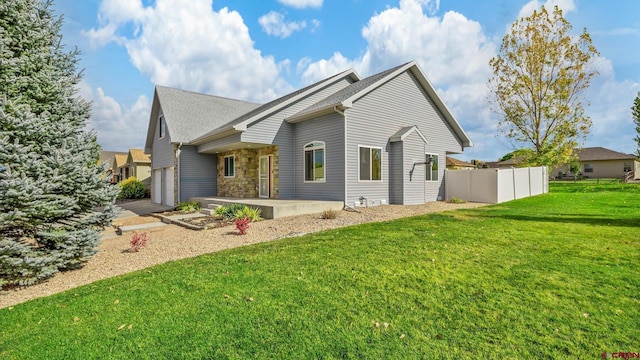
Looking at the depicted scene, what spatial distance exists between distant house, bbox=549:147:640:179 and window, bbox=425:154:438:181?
34.9 m

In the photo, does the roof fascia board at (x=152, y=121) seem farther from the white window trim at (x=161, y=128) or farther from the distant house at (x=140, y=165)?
the distant house at (x=140, y=165)

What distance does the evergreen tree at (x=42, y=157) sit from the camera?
16.2 ft

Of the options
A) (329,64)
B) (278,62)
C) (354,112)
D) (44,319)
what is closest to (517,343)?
(44,319)

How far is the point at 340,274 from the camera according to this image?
4441mm

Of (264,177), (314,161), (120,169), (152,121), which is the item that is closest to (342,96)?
(314,161)

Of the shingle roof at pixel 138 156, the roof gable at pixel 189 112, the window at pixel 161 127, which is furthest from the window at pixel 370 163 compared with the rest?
the shingle roof at pixel 138 156

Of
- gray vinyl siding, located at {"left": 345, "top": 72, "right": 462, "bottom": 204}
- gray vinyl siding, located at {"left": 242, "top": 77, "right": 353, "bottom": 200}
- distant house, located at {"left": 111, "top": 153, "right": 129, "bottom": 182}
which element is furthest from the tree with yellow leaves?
distant house, located at {"left": 111, "top": 153, "right": 129, "bottom": 182}

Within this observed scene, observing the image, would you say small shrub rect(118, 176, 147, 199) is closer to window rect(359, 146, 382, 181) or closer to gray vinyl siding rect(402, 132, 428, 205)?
window rect(359, 146, 382, 181)

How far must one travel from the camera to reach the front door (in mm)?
14671

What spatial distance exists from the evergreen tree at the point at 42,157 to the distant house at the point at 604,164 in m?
49.4

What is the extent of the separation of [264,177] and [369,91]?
641 centimetres

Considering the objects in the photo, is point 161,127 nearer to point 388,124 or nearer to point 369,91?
point 369,91

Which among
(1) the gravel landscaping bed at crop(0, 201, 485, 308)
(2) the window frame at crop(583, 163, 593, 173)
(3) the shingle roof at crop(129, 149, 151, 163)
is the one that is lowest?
(1) the gravel landscaping bed at crop(0, 201, 485, 308)

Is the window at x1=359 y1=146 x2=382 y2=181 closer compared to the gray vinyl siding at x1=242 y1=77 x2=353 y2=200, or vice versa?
the window at x1=359 y1=146 x2=382 y2=181
